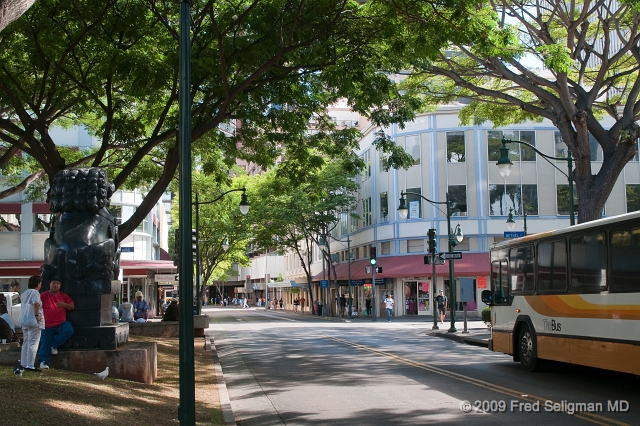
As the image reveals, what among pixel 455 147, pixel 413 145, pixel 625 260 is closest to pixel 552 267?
pixel 625 260

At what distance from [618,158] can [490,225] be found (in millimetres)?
30552

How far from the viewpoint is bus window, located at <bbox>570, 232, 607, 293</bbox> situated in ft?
39.8

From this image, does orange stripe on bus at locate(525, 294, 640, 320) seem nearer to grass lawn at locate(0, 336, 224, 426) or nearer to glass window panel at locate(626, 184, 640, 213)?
grass lawn at locate(0, 336, 224, 426)

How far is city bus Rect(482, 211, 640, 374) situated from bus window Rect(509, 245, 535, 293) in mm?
21

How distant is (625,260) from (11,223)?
123 feet

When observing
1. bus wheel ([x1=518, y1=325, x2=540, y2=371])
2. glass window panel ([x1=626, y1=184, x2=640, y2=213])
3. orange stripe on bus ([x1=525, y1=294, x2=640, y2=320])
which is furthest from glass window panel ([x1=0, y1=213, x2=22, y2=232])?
glass window panel ([x1=626, y1=184, x2=640, y2=213])

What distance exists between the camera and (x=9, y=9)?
561 cm

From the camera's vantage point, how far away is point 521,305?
1548 centimetres

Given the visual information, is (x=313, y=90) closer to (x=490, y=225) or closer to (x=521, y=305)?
(x=521, y=305)

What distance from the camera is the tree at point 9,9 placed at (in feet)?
18.0

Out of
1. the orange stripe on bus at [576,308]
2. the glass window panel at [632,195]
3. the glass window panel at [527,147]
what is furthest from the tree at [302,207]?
the orange stripe on bus at [576,308]

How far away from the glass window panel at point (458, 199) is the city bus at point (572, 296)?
33.2m

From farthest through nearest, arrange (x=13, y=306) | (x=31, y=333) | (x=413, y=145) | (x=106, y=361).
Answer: (x=413, y=145) < (x=13, y=306) < (x=106, y=361) < (x=31, y=333)

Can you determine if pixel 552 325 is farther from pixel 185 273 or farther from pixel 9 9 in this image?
pixel 9 9
